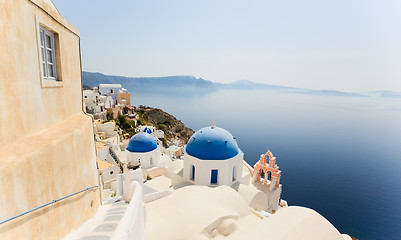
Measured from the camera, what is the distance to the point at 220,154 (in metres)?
13.4

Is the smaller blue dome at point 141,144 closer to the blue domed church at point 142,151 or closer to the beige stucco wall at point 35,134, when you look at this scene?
the blue domed church at point 142,151

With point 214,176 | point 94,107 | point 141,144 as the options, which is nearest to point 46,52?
point 214,176

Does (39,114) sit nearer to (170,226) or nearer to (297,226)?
(170,226)

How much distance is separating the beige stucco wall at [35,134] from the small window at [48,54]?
15 centimetres

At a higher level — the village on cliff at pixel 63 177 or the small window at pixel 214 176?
the village on cliff at pixel 63 177

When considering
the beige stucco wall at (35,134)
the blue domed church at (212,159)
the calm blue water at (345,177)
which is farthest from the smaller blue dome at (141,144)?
the calm blue water at (345,177)

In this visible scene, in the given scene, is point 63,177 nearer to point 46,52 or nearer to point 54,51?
point 46,52

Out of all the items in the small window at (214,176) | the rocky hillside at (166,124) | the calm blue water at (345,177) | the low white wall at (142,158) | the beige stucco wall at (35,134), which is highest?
the beige stucco wall at (35,134)

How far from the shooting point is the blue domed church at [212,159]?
13.3m

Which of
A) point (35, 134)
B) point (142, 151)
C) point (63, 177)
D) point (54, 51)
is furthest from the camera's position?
point (142, 151)

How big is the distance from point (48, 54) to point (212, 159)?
10.7 metres

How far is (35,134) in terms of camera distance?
3584 mm

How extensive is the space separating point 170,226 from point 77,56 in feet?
23.3

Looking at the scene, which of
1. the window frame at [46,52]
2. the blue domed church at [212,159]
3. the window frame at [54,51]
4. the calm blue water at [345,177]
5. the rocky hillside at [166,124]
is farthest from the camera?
the rocky hillside at [166,124]
